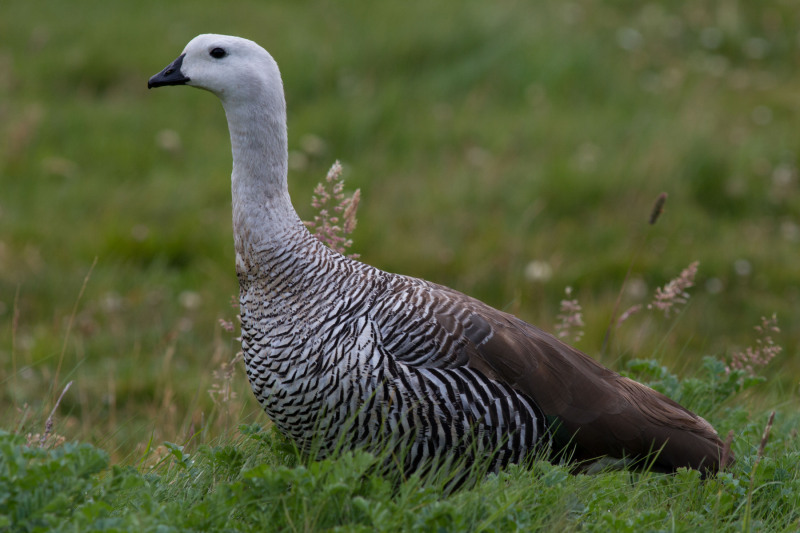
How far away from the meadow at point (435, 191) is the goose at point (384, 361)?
0.72 feet

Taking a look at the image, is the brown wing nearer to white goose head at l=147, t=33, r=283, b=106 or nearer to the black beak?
white goose head at l=147, t=33, r=283, b=106

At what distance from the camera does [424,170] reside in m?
8.32

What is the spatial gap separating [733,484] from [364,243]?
14.1 ft

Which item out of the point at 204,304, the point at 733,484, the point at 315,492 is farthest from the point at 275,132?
the point at 204,304

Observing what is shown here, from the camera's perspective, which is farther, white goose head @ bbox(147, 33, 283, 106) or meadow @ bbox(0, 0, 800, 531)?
meadow @ bbox(0, 0, 800, 531)

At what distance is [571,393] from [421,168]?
469 centimetres

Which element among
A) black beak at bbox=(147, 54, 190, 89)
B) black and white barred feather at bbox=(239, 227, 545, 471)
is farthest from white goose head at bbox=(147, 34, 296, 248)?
black and white barred feather at bbox=(239, 227, 545, 471)

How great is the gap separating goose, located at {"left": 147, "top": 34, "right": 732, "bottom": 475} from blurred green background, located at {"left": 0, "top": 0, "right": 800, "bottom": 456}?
52.7 inches

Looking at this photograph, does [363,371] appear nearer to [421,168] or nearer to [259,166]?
[259,166]

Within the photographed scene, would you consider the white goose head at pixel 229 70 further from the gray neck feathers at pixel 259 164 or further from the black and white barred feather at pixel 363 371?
the black and white barred feather at pixel 363 371

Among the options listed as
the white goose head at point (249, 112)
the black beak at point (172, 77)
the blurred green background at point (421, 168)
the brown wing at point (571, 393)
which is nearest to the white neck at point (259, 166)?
the white goose head at point (249, 112)

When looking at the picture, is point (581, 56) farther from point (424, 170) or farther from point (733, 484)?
point (733, 484)

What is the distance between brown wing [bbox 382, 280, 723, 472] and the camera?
151 inches

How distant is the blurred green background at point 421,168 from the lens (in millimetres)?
6660
